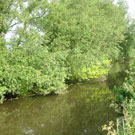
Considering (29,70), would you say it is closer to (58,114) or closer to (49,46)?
(58,114)

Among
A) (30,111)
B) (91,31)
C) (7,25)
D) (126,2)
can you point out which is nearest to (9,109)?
(30,111)

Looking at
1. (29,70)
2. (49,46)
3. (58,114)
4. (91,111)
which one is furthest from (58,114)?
(49,46)

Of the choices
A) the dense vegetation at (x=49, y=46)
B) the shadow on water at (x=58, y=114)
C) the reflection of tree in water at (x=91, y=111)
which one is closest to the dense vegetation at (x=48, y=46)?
the dense vegetation at (x=49, y=46)

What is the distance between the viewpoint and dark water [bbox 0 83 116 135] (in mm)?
10523

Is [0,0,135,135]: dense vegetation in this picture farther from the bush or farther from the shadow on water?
the shadow on water

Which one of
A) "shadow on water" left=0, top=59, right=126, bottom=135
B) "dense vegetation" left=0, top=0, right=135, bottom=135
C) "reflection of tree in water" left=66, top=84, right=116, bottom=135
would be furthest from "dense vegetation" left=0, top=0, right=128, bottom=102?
"reflection of tree in water" left=66, top=84, right=116, bottom=135

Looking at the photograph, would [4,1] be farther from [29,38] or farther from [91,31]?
[91,31]

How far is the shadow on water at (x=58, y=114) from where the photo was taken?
10523 millimetres

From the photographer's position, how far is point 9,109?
559 inches

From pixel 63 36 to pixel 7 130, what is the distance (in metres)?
10.8

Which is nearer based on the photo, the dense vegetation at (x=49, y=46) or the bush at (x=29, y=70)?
the bush at (x=29, y=70)

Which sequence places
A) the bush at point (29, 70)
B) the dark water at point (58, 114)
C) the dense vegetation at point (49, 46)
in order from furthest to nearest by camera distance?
1. the dense vegetation at point (49, 46)
2. the bush at point (29, 70)
3. the dark water at point (58, 114)

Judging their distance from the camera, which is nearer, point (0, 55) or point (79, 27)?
point (0, 55)

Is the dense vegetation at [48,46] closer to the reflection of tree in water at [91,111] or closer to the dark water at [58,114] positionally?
the dark water at [58,114]
